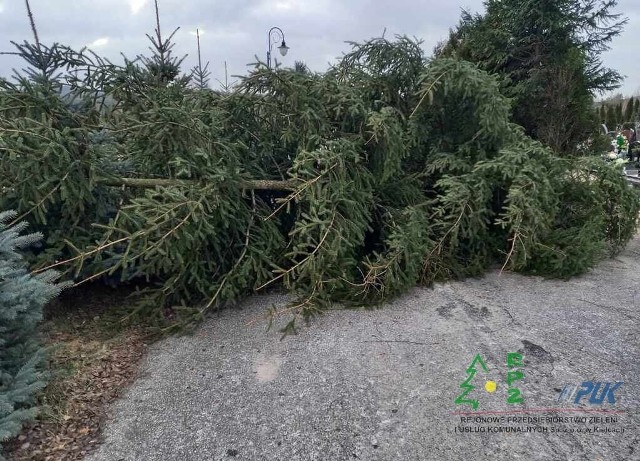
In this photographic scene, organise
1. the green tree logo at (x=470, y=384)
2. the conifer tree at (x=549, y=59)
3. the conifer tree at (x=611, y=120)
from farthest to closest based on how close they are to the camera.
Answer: the conifer tree at (x=611, y=120) → the conifer tree at (x=549, y=59) → the green tree logo at (x=470, y=384)

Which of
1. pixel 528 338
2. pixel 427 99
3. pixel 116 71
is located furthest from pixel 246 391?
pixel 427 99

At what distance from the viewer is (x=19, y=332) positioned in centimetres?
239

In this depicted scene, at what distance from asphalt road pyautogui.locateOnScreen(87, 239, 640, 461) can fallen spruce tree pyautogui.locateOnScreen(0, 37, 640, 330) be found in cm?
42

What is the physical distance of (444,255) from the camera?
13.2ft

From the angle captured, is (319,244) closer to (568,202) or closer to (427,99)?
(427,99)

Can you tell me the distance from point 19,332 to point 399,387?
205 cm

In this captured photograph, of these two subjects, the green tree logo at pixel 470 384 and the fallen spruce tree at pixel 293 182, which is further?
the fallen spruce tree at pixel 293 182

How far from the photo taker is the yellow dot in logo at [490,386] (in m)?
2.40

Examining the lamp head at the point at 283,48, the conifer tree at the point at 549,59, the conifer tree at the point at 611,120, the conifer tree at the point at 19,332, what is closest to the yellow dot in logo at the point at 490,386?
the conifer tree at the point at 19,332

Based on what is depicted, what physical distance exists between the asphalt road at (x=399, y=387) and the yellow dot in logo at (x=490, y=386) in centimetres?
2

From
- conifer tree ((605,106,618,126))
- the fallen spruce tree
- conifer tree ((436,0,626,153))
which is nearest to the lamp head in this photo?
conifer tree ((436,0,626,153))

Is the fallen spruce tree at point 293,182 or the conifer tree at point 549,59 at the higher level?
the conifer tree at point 549,59

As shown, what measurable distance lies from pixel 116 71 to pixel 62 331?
1.98 meters

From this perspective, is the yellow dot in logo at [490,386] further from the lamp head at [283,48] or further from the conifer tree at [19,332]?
the lamp head at [283,48]
